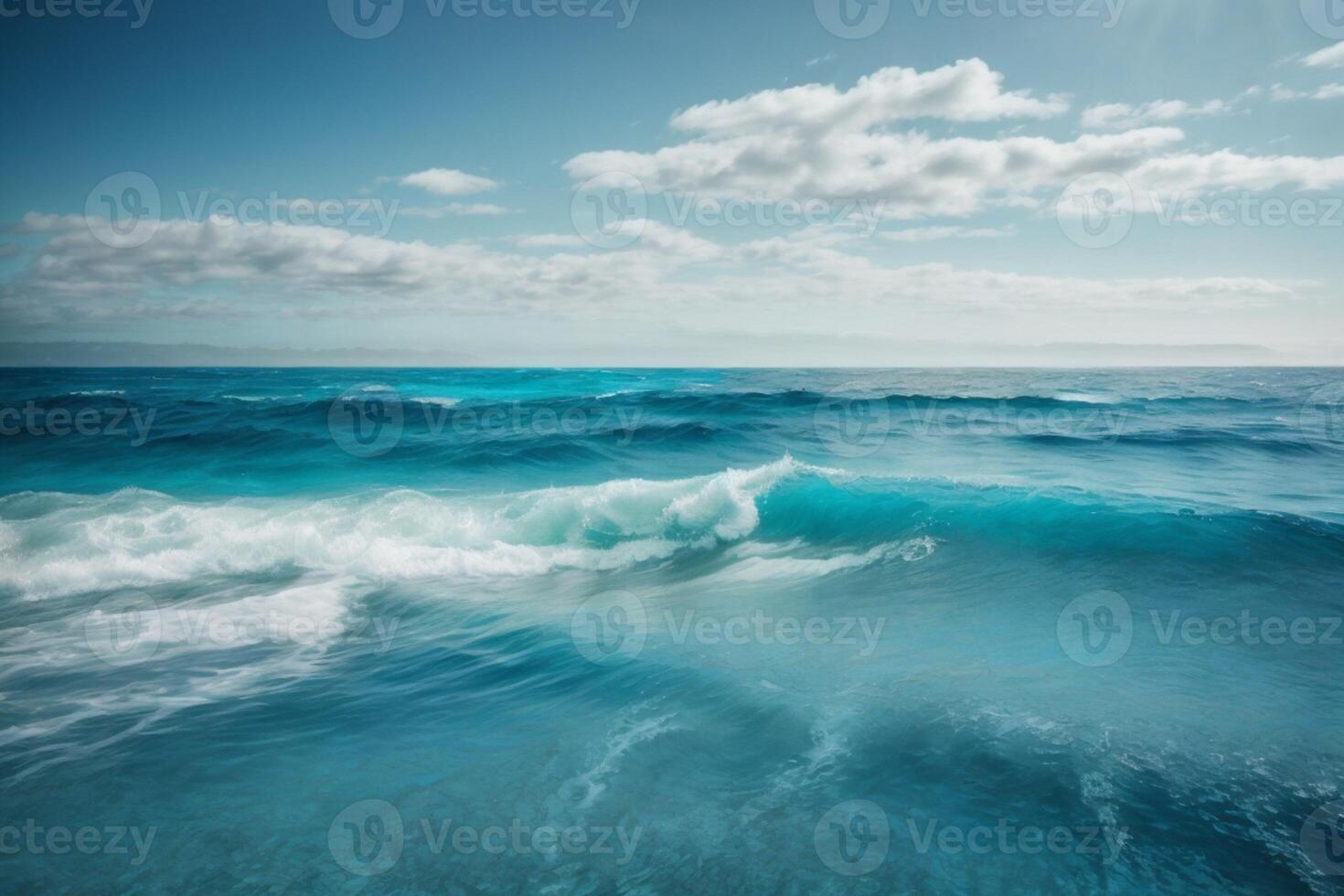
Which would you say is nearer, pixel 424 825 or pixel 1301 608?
pixel 424 825

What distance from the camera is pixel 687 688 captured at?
731 centimetres

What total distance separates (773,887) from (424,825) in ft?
8.97

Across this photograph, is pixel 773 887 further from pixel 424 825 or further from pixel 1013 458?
pixel 1013 458

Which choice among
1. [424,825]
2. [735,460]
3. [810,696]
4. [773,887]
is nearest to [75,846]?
[424,825]

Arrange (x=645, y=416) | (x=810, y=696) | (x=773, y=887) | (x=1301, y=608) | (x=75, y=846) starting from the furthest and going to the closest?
(x=645, y=416), (x=1301, y=608), (x=810, y=696), (x=75, y=846), (x=773, y=887)

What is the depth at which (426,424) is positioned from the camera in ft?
114
